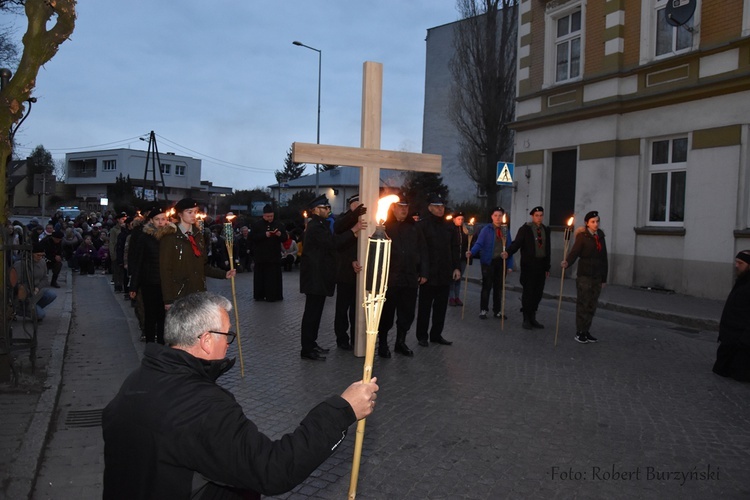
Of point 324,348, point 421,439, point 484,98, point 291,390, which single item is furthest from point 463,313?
point 484,98

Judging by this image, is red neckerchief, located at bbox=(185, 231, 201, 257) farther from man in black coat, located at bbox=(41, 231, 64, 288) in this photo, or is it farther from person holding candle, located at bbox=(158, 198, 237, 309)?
man in black coat, located at bbox=(41, 231, 64, 288)

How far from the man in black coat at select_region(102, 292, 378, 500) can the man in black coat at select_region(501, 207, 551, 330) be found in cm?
847

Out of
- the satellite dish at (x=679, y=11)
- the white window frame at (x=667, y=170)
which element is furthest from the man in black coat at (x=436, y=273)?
the satellite dish at (x=679, y=11)

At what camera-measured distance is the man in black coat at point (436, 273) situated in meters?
8.98

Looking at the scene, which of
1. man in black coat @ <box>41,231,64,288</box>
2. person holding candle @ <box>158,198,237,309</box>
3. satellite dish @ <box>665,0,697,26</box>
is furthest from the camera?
man in black coat @ <box>41,231,64,288</box>

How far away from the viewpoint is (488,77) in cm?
2906

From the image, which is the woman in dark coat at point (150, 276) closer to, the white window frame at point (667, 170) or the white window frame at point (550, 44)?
the white window frame at point (667, 170)

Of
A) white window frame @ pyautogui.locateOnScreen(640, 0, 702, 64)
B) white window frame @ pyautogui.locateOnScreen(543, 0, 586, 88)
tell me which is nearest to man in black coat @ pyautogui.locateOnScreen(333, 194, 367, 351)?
white window frame @ pyautogui.locateOnScreen(640, 0, 702, 64)

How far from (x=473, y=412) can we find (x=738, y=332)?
11.9 feet

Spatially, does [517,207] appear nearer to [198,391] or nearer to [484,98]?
[484,98]

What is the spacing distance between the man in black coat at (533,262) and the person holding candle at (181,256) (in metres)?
5.65

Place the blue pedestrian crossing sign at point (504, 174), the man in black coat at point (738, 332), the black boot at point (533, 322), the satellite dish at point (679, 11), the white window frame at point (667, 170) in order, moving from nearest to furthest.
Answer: the man in black coat at point (738, 332)
the black boot at point (533, 322)
the satellite dish at point (679, 11)
the white window frame at point (667, 170)
the blue pedestrian crossing sign at point (504, 174)

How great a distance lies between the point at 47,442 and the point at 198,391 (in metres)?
3.81

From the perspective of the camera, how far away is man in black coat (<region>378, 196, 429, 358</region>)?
810 cm
